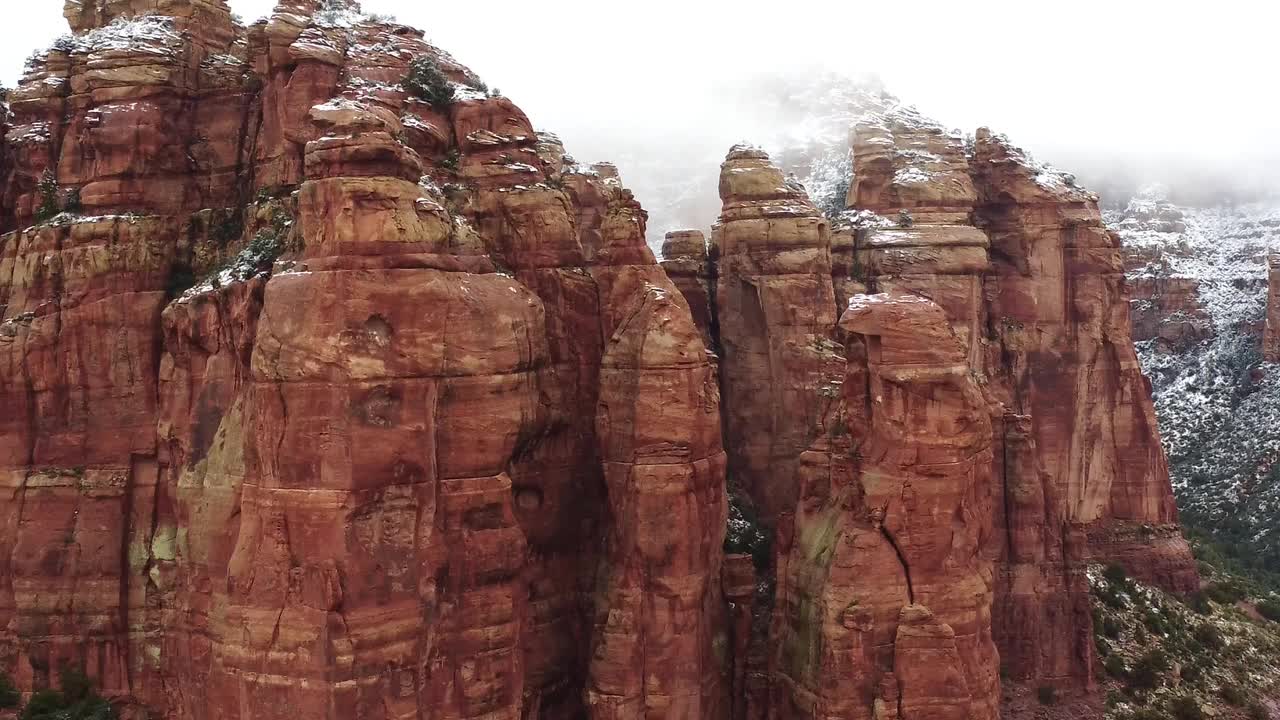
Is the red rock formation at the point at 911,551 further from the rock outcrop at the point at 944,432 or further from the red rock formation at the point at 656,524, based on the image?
the red rock formation at the point at 656,524

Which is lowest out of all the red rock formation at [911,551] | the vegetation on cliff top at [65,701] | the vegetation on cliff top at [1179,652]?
the vegetation on cliff top at [1179,652]

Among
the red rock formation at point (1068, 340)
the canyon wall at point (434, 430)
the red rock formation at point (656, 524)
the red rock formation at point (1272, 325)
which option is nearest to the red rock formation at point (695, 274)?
Answer: the canyon wall at point (434, 430)

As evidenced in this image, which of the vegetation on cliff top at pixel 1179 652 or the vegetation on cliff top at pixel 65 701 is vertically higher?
the vegetation on cliff top at pixel 65 701

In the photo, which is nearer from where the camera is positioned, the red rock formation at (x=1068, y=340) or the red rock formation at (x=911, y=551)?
the red rock formation at (x=911, y=551)

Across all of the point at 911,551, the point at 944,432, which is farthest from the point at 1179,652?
the point at 944,432

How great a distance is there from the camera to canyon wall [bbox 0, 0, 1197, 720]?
97.9ft

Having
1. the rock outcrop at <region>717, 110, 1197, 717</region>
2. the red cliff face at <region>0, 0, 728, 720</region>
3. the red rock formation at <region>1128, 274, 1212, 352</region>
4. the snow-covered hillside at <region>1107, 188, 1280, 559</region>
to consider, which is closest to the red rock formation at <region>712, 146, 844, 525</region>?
the rock outcrop at <region>717, 110, 1197, 717</region>

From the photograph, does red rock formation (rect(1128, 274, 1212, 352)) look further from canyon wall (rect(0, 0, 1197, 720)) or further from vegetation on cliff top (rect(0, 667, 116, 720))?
vegetation on cliff top (rect(0, 667, 116, 720))

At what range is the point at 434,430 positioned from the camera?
Answer: 3088 centimetres

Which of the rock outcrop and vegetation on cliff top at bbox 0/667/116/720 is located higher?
the rock outcrop

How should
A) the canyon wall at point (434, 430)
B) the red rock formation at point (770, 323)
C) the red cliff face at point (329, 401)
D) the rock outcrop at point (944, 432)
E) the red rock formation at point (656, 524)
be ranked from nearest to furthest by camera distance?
1. the red cliff face at point (329, 401)
2. the canyon wall at point (434, 430)
3. the rock outcrop at point (944, 432)
4. the red rock formation at point (656, 524)
5. the red rock formation at point (770, 323)

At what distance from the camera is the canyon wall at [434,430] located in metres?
29.8

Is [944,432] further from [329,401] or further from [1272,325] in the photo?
[1272,325]

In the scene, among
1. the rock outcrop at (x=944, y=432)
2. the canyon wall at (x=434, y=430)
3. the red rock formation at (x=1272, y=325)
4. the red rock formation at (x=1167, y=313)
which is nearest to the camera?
the canyon wall at (x=434, y=430)
